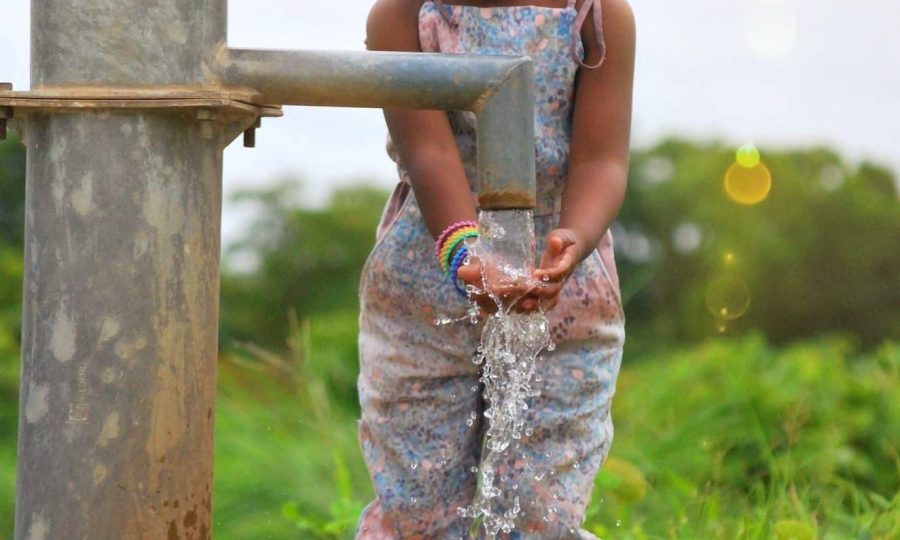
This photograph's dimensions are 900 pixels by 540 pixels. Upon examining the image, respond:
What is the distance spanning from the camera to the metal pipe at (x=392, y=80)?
1.48m

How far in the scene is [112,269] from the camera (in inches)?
56.4

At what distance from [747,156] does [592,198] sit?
238 inches

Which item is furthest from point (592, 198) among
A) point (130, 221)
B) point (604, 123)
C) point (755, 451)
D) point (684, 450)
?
point (755, 451)

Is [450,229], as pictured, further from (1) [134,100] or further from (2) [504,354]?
(1) [134,100]

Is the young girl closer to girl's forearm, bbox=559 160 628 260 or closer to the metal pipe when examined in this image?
girl's forearm, bbox=559 160 628 260

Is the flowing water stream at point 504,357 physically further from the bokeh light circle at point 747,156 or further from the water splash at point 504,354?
the bokeh light circle at point 747,156

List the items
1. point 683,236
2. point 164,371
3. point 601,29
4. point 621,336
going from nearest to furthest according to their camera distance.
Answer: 1. point 164,371
2. point 601,29
3. point 621,336
4. point 683,236

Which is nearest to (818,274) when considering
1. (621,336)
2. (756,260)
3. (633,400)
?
(756,260)

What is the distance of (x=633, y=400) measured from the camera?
13.7ft

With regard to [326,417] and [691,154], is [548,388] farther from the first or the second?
[691,154]

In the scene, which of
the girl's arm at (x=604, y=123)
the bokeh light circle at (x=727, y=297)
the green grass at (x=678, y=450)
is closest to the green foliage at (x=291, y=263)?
the green grass at (x=678, y=450)

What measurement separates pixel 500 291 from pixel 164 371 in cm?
44

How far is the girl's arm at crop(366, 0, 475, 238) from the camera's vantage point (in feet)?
6.28

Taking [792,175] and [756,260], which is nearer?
[756,260]
